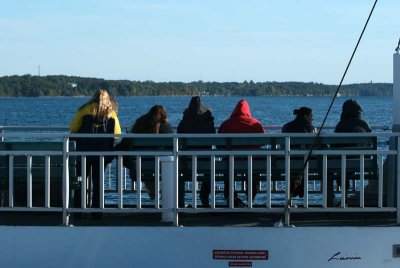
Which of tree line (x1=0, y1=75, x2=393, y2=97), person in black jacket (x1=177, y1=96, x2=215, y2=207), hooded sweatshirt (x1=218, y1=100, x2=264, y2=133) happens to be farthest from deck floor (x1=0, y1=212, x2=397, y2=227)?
tree line (x1=0, y1=75, x2=393, y2=97)

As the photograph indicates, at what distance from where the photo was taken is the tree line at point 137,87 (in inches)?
2992

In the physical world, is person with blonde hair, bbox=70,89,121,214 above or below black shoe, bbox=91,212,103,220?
above

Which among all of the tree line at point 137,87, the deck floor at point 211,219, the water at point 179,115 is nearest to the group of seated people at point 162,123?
the deck floor at point 211,219

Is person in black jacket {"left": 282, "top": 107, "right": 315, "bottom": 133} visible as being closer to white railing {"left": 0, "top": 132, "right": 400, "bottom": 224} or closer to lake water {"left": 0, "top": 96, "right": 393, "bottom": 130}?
white railing {"left": 0, "top": 132, "right": 400, "bottom": 224}

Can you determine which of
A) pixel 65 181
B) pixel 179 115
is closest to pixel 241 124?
pixel 65 181

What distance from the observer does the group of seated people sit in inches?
408

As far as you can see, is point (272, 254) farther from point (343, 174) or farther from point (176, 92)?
point (176, 92)

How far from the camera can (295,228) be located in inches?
368

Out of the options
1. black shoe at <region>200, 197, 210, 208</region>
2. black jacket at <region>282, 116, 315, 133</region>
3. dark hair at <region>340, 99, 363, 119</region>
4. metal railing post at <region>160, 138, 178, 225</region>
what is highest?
dark hair at <region>340, 99, 363, 119</region>

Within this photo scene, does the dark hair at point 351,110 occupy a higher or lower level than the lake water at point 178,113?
higher

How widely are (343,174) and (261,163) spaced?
3.70 feet

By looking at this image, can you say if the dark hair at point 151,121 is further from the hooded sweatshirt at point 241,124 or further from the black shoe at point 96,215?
the black shoe at point 96,215

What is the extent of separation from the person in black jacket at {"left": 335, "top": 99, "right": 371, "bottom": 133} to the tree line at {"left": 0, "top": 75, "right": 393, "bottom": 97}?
55.1 metres

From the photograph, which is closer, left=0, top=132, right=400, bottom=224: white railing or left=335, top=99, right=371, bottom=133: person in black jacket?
left=0, top=132, right=400, bottom=224: white railing
